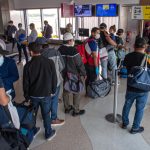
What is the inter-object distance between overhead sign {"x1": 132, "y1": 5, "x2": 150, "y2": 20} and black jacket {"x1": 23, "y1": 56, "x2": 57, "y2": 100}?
2016 mm

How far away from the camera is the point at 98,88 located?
13.9 feet

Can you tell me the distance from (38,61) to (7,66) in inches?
17.1

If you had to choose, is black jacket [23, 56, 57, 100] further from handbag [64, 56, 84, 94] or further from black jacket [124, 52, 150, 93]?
black jacket [124, 52, 150, 93]

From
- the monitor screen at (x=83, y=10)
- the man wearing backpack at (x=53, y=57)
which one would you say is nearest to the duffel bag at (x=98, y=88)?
the man wearing backpack at (x=53, y=57)

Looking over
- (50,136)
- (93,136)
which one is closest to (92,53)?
(93,136)

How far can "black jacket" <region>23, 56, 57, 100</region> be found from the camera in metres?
2.54

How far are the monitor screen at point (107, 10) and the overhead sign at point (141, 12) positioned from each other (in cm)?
377

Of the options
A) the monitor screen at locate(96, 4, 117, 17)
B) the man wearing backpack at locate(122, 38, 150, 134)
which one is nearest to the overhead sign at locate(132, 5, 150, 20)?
the man wearing backpack at locate(122, 38, 150, 134)

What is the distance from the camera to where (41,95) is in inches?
105

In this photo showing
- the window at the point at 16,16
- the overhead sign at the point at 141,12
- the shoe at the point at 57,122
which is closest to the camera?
the shoe at the point at 57,122

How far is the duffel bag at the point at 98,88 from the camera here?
422 cm

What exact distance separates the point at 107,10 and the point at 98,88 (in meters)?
4.30

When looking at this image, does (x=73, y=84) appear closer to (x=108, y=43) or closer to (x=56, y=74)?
(x=56, y=74)

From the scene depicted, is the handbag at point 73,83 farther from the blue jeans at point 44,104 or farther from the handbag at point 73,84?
the blue jeans at point 44,104
